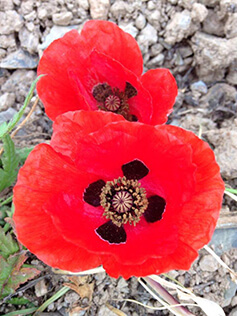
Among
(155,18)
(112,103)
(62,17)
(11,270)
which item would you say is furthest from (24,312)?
(155,18)

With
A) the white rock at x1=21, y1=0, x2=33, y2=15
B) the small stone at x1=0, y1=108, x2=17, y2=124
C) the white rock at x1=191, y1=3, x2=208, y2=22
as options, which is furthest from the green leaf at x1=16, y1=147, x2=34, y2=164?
the white rock at x1=191, y1=3, x2=208, y2=22

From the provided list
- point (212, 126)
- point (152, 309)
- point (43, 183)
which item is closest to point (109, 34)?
point (43, 183)

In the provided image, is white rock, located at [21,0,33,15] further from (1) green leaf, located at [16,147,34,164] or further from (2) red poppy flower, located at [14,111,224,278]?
(2) red poppy flower, located at [14,111,224,278]

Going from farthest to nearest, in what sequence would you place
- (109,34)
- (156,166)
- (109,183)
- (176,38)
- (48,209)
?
1. (176,38)
2. (109,34)
3. (109,183)
4. (156,166)
5. (48,209)

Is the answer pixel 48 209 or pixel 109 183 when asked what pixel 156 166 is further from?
pixel 48 209

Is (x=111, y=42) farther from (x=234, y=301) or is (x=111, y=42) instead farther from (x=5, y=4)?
(x=234, y=301)
